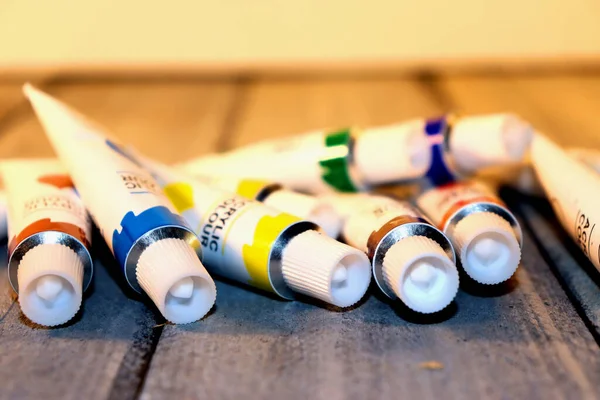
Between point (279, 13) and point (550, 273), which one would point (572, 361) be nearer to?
point (550, 273)

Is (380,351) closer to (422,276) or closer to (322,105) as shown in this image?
(422,276)

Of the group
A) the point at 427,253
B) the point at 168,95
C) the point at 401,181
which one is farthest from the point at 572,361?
the point at 168,95

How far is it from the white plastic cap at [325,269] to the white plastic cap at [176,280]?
2.0 inches

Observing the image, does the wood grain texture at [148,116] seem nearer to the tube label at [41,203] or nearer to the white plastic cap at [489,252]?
the tube label at [41,203]

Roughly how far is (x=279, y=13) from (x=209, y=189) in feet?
2.27

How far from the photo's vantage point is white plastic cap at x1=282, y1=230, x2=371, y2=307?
436mm

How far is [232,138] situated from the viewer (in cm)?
84

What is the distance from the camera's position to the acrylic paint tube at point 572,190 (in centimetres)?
47

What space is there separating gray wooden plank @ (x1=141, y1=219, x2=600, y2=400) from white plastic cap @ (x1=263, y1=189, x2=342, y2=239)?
0.07 m

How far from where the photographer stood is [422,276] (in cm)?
44

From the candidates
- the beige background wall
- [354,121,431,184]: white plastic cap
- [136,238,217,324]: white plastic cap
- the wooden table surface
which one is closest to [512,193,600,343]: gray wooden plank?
the wooden table surface

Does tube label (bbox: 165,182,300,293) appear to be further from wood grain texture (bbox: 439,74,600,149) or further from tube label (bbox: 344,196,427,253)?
wood grain texture (bbox: 439,74,600,149)

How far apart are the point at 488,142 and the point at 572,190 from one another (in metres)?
0.08

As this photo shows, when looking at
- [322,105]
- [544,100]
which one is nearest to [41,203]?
[322,105]
